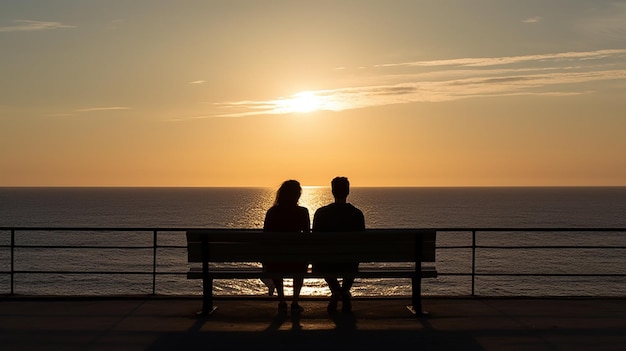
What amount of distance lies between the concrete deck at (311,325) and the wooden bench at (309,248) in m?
0.47

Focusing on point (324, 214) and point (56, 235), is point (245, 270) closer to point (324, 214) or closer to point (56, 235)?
point (324, 214)

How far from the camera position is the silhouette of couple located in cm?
962

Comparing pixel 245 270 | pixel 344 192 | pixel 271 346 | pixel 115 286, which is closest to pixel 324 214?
pixel 344 192

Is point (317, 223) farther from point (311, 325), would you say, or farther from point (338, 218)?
point (311, 325)

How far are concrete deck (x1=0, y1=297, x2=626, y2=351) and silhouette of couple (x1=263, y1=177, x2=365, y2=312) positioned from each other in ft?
0.79

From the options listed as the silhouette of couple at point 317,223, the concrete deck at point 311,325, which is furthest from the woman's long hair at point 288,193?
the concrete deck at point 311,325

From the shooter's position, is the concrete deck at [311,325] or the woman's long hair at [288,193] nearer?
the concrete deck at [311,325]

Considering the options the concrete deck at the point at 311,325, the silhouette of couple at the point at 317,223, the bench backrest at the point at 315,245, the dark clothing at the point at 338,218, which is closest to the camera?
the concrete deck at the point at 311,325

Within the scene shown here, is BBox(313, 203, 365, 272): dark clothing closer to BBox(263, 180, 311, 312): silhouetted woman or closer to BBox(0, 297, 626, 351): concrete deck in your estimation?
BBox(263, 180, 311, 312): silhouetted woman

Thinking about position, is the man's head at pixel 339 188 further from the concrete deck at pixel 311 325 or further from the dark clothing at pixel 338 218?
the concrete deck at pixel 311 325

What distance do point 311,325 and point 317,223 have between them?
1.62m

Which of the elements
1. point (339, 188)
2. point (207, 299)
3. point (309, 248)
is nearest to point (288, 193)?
point (339, 188)

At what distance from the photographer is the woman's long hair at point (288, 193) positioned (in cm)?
1001

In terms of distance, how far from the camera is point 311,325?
28.7ft
